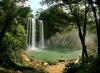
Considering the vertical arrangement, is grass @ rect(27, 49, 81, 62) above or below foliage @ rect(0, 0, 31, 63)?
below

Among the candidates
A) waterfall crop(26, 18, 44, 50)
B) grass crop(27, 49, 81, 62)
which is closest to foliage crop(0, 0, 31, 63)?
grass crop(27, 49, 81, 62)

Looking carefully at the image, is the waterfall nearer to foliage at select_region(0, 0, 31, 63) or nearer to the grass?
the grass

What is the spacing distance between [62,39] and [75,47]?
4020 mm

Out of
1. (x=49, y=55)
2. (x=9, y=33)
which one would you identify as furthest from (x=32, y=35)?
(x=9, y=33)

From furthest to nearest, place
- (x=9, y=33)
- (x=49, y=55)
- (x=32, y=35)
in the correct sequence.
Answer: (x=32, y=35), (x=49, y=55), (x=9, y=33)

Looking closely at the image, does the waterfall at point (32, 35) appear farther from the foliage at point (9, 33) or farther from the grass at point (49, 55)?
the foliage at point (9, 33)

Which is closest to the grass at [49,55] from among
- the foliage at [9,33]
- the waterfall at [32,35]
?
the foliage at [9,33]

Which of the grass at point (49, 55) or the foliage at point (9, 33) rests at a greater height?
the foliage at point (9, 33)

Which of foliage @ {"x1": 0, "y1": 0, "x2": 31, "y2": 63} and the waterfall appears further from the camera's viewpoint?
the waterfall

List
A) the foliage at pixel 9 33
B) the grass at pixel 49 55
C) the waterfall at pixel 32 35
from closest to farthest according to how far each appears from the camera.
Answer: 1. the foliage at pixel 9 33
2. the grass at pixel 49 55
3. the waterfall at pixel 32 35

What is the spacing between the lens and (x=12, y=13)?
20.9 m

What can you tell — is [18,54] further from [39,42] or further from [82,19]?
[39,42]

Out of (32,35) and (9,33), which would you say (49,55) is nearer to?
(9,33)

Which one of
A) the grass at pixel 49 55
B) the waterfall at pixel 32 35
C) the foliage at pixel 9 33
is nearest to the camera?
the foliage at pixel 9 33
